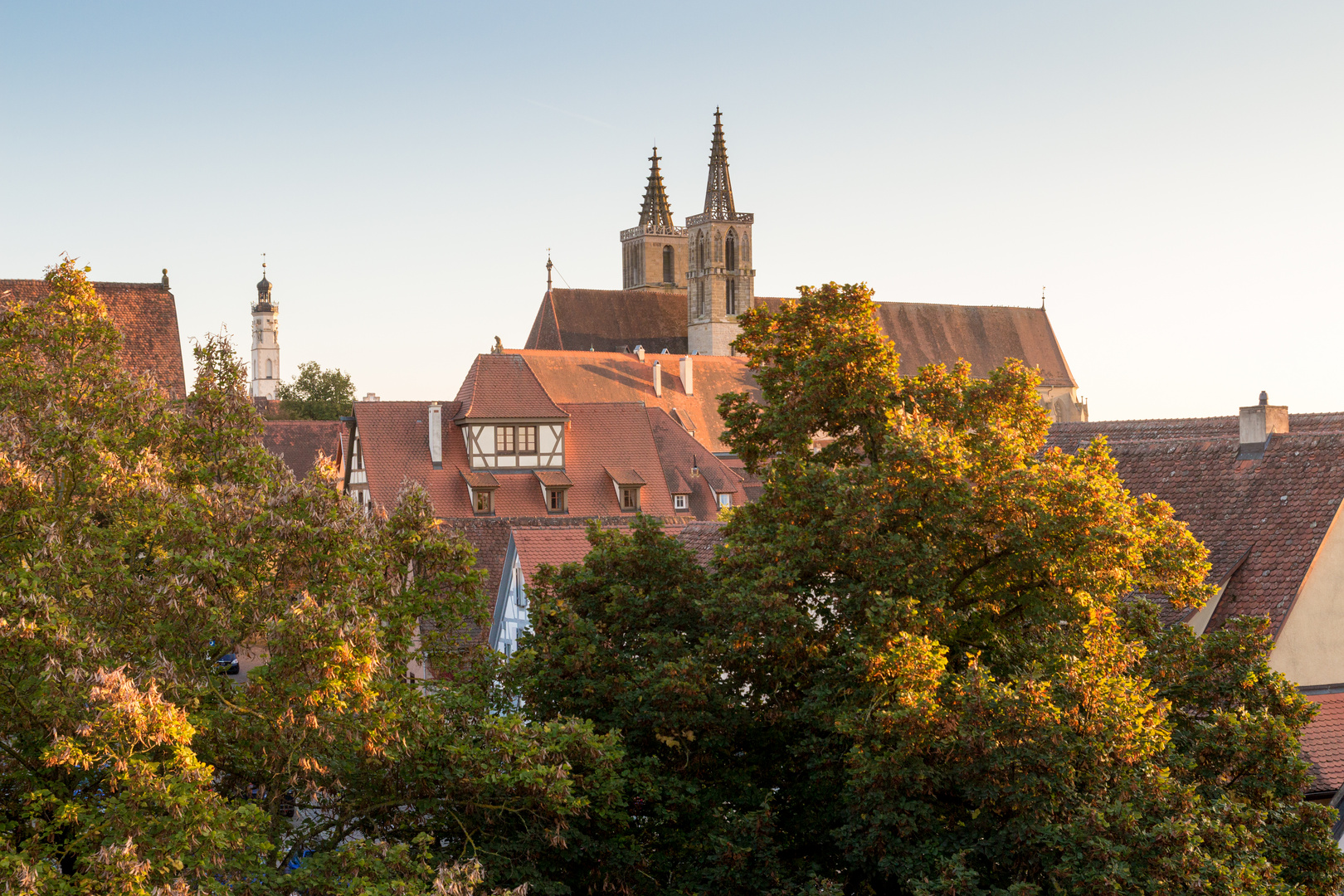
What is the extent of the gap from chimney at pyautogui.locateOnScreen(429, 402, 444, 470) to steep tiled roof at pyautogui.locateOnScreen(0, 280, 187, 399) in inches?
338

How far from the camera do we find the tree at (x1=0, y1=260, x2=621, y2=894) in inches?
387

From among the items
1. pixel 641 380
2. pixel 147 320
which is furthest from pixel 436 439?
pixel 641 380

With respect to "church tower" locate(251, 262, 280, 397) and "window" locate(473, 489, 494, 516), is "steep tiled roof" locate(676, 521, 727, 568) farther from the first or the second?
"church tower" locate(251, 262, 280, 397)

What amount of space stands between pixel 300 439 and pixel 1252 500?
195 ft

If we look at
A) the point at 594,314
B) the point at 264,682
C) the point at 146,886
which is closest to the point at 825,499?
the point at 264,682

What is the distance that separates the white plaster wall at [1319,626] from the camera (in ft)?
70.0

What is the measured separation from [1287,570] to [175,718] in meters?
17.4

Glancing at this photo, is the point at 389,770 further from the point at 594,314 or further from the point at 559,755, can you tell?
the point at 594,314

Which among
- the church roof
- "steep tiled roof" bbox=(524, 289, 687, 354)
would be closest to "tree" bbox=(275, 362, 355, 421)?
"steep tiled roof" bbox=(524, 289, 687, 354)

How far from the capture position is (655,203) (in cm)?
12119

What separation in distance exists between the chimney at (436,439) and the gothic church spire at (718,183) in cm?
Result: 5690

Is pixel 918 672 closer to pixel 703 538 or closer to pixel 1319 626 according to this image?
pixel 1319 626

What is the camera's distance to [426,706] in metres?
12.9

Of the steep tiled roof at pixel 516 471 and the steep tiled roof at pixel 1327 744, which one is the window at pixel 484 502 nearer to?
the steep tiled roof at pixel 516 471
